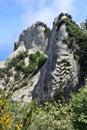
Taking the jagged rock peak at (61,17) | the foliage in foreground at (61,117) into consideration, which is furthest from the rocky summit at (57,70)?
the foliage in foreground at (61,117)

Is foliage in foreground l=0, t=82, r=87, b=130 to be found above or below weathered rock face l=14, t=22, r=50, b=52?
below

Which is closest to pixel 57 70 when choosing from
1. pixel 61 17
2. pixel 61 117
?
pixel 61 17

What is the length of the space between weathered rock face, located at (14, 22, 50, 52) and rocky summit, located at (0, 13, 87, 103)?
8.14ft

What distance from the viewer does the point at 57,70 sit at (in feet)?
148

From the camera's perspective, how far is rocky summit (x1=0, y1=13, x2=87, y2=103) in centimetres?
4462

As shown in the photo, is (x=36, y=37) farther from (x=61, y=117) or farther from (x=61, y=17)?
(x=61, y=117)

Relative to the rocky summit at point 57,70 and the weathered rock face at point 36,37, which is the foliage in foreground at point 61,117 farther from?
the weathered rock face at point 36,37

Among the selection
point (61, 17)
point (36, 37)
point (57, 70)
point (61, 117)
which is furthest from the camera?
point (36, 37)

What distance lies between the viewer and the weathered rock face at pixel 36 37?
198 ft

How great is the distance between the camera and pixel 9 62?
60.3 metres

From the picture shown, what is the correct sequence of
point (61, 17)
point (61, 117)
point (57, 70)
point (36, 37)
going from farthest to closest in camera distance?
point (36, 37) < point (61, 17) < point (57, 70) < point (61, 117)

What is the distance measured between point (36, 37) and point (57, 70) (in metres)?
17.6

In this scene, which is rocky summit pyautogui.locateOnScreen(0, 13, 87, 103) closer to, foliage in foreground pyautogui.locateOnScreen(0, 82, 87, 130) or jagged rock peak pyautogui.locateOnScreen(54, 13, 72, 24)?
jagged rock peak pyautogui.locateOnScreen(54, 13, 72, 24)

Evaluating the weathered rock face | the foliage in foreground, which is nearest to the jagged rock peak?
the weathered rock face
